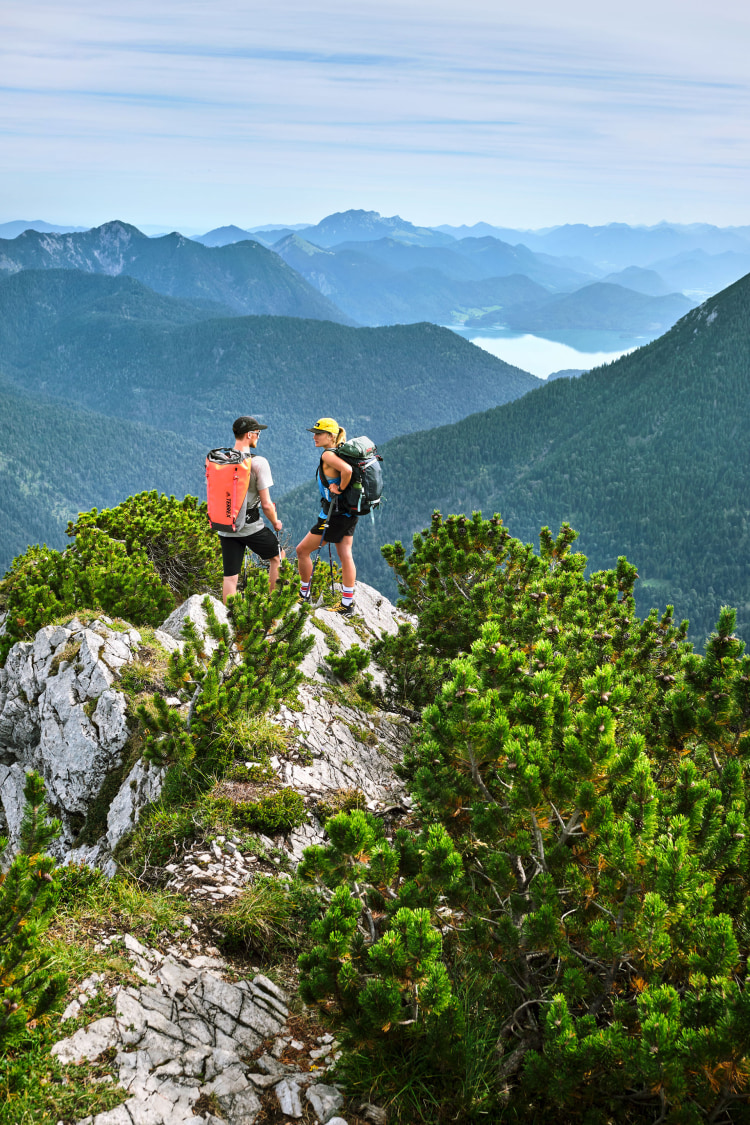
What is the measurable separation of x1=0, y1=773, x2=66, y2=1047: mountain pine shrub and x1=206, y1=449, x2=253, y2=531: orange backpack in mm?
6155

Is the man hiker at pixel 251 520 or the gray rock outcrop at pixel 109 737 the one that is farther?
the man hiker at pixel 251 520

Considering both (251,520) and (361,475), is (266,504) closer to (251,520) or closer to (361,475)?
(251,520)

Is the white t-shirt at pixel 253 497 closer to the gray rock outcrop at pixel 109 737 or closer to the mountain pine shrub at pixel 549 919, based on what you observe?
the gray rock outcrop at pixel 109 737

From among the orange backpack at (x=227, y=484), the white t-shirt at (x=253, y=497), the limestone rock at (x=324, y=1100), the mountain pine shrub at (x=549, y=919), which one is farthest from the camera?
the white t-shirt at (x=253, y=497)

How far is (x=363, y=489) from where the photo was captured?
425 inches

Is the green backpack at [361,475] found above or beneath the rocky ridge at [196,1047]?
above

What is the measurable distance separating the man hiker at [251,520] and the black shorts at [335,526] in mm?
663

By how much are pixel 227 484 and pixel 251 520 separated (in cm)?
80

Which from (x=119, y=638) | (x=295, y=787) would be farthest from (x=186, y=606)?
(x=295, y=787)

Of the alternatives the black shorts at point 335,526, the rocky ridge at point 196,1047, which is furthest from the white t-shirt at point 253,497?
the rocky ridge at point 196,1047

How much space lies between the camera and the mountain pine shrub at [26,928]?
12.7ft

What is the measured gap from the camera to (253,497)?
10633 millimetres

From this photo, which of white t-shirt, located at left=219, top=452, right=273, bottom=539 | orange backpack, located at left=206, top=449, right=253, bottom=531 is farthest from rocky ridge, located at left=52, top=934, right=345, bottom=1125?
white t-shirt, located at left=219, top=452, right=273, bottom=539

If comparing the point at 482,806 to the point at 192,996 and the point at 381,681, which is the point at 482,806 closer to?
the point at 192,996
